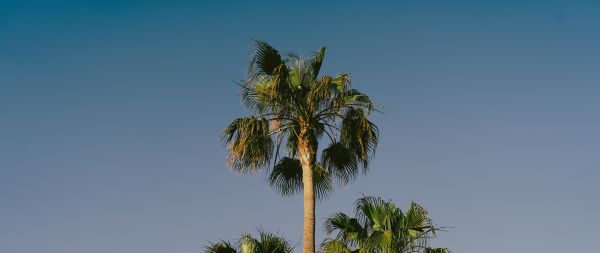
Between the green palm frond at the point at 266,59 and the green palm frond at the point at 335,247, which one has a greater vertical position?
the green palm frond at the point at 266,59

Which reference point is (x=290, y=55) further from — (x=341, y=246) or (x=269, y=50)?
(x=341, y=246)

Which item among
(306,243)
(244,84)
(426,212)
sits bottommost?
(306,243)

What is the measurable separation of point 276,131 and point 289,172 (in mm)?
1341

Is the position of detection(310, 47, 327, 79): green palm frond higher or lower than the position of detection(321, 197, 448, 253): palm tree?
higher

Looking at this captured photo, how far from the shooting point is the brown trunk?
1828cm

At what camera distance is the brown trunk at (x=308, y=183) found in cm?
1828

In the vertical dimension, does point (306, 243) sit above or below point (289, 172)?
below

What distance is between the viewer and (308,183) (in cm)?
1895

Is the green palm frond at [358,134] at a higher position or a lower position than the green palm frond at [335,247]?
higher

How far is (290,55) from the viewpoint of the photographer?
67.2 feet

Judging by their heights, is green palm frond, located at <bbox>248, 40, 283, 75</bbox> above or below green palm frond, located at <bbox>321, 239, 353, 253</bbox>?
above

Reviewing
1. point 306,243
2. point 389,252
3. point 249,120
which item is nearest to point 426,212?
point 389,252

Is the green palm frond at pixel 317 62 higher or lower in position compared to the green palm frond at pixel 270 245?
higher

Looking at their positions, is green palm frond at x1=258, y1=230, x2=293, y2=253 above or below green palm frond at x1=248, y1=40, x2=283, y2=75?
below
